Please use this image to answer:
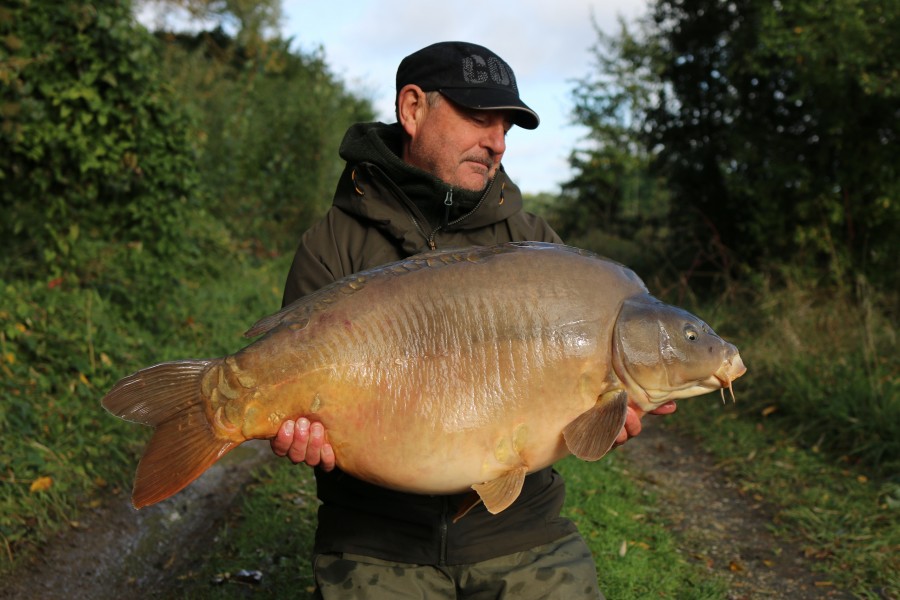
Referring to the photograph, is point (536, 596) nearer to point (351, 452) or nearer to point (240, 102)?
point (351, 452)

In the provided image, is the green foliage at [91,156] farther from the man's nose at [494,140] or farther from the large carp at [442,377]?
the large carp at [442,377]

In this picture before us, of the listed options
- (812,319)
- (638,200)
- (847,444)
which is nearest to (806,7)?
(812,319)

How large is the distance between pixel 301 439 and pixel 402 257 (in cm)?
71

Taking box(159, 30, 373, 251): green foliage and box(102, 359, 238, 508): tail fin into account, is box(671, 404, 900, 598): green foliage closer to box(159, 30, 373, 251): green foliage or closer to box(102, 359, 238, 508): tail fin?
box(102, 359, 238, 508): tail fin

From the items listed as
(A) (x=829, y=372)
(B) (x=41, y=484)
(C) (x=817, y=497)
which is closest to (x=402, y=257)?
(B) (x=41, y=484)

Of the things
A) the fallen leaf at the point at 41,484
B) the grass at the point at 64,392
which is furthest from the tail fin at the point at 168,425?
the fallen leaf at the point at 41,484

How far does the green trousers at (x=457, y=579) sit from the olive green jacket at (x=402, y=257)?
0.03 m

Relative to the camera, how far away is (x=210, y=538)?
12.9 ft

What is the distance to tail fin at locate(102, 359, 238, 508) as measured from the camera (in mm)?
1932

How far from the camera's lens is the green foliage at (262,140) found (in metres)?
10.2

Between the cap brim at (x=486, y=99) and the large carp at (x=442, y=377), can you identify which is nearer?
the large carp at (x=442, y=377)

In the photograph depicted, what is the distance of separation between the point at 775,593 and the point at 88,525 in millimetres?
3107

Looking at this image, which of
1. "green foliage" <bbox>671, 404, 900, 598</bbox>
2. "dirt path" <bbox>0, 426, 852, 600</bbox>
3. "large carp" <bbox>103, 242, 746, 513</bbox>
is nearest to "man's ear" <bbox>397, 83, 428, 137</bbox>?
"large carp" <bbox>103, 242, 746, 513</bbox>

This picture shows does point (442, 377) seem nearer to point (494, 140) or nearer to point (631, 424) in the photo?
point (631, 424)
